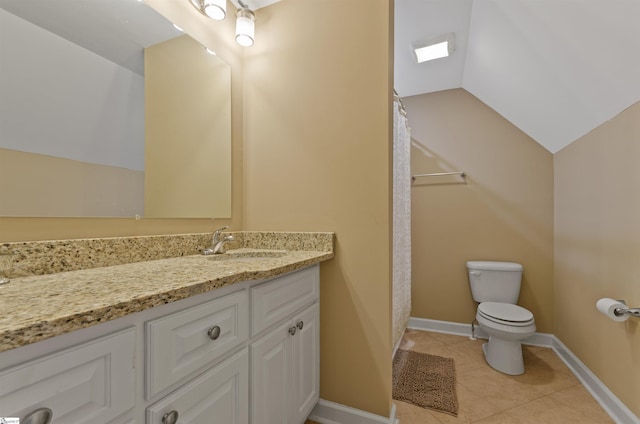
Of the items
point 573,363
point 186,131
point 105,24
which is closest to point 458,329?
point 573,363

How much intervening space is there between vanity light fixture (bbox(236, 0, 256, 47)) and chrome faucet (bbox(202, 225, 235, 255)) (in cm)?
106

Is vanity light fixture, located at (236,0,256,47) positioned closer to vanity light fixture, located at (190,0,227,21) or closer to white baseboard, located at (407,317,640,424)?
vanity light fixture, located at (190,0,227,21)

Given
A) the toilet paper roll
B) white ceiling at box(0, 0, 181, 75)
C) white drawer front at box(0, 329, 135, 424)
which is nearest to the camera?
white drawer front at box(0, 329, 135, 424)

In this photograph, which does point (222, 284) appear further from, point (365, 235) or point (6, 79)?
point (6, 79)

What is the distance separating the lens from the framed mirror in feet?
2.63

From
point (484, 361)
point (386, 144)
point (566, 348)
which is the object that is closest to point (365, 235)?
point (386, 144)

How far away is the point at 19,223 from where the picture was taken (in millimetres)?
798

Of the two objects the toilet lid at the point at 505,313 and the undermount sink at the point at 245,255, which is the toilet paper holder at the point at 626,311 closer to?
the toilet lid at the point at 505,313

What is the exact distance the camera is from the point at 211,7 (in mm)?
1271

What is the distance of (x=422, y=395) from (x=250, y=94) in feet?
6.83

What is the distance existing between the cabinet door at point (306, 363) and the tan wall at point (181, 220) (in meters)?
0.69

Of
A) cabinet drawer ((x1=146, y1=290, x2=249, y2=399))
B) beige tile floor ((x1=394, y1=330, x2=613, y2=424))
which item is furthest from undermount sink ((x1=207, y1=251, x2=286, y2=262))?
beige tile floor ((x1=394, y1=330, x2=613, y2=424))

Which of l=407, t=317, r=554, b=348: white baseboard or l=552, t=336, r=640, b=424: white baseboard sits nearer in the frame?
l=552, t=336, r=640, b=424: white baseboard

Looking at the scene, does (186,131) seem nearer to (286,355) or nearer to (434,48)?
(286,355)
